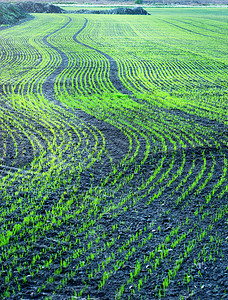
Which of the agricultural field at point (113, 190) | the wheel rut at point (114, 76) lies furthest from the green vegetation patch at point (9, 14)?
the agricultural field at point (113, 190)

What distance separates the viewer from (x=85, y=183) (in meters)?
7.57

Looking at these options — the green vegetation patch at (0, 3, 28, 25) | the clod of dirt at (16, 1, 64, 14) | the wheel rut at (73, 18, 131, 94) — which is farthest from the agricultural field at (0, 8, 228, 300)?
the clod of dirt at (16, 1, 64, 14)

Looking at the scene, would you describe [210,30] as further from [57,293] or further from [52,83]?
[57,293]

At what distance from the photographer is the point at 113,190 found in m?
7.32

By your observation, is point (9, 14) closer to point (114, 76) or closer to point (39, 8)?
point (39, 8)

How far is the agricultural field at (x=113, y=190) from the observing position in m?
4.99

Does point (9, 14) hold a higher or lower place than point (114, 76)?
higher

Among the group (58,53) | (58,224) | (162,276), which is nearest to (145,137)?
(58,224)

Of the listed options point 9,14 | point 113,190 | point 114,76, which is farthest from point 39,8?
point 113,190

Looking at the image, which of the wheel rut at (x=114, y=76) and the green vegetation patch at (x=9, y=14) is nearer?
the wheel rut at (x=114, y=76)

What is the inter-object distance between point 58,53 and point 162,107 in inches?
616

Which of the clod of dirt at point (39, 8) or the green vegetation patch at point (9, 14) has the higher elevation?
the clod of dirt at point (39, 8)

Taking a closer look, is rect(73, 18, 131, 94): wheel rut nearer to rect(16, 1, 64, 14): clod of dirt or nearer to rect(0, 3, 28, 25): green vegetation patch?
rect(0, 3, 28, 25): green vegetation patch

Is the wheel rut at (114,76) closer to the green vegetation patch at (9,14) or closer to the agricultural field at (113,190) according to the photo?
the agricultural field at (113,190)
